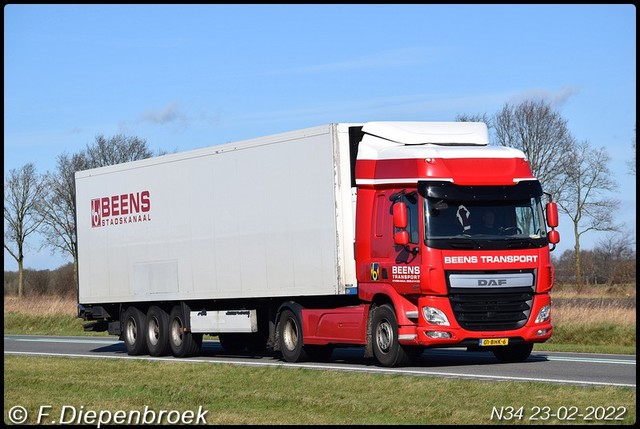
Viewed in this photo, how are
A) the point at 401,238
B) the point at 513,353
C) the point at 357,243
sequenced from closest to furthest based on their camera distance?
the point at 401,238, the point at 357,243, the point at 513,353

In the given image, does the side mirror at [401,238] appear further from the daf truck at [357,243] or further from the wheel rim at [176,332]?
the wheel rim at [176,332]

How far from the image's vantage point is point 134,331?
27.4 meters

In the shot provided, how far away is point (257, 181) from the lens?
23.2 metres

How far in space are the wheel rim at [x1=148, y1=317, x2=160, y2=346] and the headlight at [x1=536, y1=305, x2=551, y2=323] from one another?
30.6 ft

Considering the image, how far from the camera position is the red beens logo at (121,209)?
2678 centimetres

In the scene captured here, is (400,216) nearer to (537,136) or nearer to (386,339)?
(386,339)

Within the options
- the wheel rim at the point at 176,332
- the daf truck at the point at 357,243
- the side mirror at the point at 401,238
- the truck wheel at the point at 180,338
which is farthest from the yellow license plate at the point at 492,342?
the wheel rim at the point at 176,332

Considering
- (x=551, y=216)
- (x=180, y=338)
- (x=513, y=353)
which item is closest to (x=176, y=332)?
(x=180, y=338)

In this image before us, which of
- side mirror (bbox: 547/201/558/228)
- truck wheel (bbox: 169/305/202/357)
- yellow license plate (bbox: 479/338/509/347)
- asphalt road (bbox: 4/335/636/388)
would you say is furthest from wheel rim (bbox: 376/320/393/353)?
truck wheel (bbox: 169/305/202/357)

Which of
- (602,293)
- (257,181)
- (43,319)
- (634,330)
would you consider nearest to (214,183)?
(257,181)

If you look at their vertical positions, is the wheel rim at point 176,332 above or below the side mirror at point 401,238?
below

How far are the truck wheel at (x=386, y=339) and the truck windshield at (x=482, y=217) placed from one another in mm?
1496

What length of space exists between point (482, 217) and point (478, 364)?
2.67 metres

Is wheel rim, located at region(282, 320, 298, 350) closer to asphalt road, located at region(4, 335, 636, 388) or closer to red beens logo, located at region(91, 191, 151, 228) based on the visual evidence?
asphalt road, located at region(4, 335, 636, 388)
